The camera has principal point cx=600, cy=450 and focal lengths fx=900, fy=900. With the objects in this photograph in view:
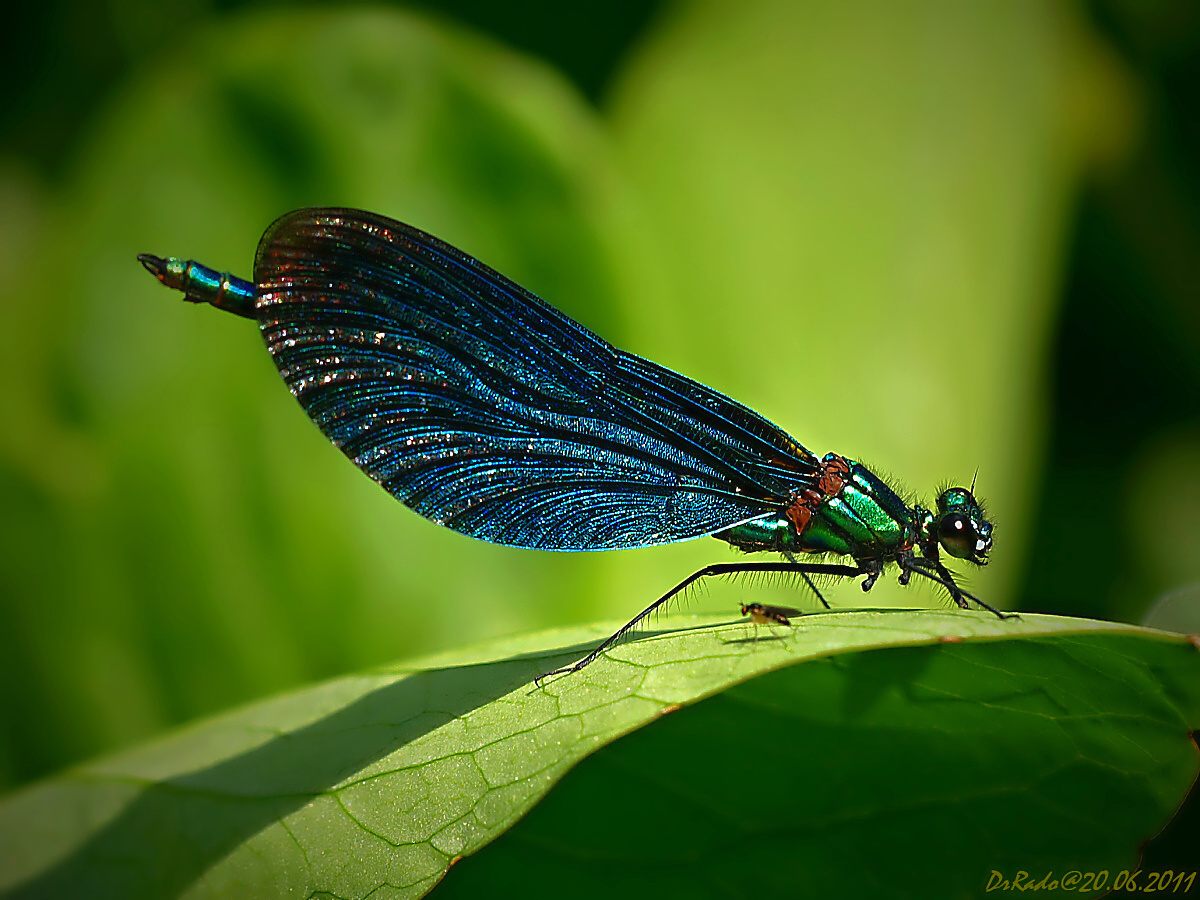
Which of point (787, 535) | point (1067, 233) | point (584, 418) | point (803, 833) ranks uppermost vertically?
point (1067, 233)

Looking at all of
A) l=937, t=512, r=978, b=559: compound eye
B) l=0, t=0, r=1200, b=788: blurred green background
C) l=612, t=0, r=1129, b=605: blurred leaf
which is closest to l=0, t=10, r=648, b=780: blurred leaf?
l=0, t=0, r=1200, b=788: blurred green background

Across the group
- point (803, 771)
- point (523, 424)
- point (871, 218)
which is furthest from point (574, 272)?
point (803, 771)

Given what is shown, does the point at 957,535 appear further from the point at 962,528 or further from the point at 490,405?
the point at 490,405

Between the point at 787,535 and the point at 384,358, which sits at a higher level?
the point at 384,358

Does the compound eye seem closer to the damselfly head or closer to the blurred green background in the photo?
the damselfly head

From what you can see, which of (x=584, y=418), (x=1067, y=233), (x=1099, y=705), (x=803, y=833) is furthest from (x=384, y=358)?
(x=1067, y=233)

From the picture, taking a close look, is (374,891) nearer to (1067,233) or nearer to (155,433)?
(155,433)
